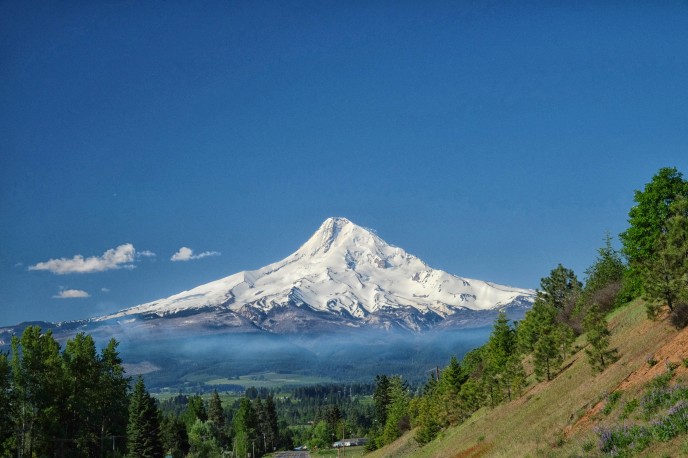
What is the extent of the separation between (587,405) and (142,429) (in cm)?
7485

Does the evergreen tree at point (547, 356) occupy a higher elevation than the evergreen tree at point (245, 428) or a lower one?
higher

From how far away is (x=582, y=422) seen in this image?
1358 inches

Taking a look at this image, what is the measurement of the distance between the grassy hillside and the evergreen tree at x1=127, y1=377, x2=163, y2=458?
48.5 metres

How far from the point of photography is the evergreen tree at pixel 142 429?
95.1 m

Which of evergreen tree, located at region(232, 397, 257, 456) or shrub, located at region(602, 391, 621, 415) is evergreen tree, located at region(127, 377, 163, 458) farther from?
shrub, located at region(602, 391, 621, 415)

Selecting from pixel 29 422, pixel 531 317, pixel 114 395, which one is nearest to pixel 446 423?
pixel 531 317

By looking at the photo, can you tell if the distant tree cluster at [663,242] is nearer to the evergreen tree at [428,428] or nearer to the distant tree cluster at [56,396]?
the evergreen tree at [428,428]

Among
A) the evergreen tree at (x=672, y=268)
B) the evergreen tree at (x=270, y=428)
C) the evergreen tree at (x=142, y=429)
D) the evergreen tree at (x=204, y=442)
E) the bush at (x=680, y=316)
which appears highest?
the evergreen tree at (x=672, y=268)

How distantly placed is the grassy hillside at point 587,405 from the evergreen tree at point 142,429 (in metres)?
48.5

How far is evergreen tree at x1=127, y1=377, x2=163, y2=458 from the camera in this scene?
9506cm

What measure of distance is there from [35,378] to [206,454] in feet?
215

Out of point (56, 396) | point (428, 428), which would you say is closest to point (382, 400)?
point (428, 428)

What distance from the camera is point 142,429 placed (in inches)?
3792

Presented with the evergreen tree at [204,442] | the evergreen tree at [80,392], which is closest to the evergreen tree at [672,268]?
the evergreen tree at [80,392]
